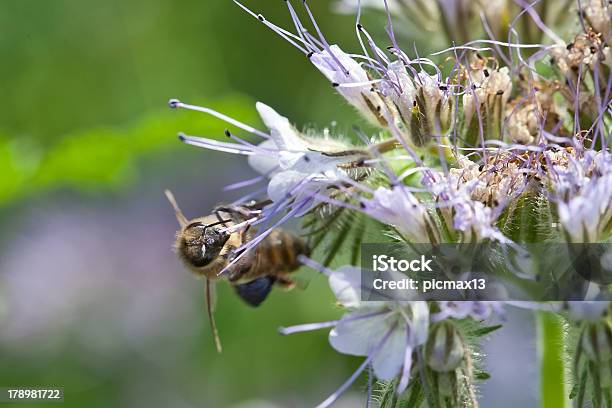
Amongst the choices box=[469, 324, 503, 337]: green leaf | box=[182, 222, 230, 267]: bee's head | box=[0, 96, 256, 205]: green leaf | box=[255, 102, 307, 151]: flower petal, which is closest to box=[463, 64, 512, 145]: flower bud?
box=[255, 102, 307, 151]: flower petal

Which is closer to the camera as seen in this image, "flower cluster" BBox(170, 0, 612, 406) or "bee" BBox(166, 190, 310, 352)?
"flower cluster" BBox(170, 0, 612, 406)

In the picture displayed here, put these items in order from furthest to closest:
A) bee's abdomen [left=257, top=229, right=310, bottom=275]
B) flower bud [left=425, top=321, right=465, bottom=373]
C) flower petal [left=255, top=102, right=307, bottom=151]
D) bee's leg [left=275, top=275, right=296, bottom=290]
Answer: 1. bee's leg [left=275, top=275, right=296, bottom=290]
2. bee's abdomen [left=257, top=229, right=310, bottom=275]
3. flower petal [left=255, top=102, right=307, bottom=151]
4. flower bud [left=425, top=321, right=465, bottom=373]

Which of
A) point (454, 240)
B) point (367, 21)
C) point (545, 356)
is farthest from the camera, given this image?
point (367, 21)

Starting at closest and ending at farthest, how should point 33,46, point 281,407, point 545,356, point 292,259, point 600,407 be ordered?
1. point 600,407
2. point 545,356
3. point 292,259
4. point 281,407
5. point 33,46

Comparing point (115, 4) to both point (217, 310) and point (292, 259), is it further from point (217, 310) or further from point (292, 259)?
point (292, 259)

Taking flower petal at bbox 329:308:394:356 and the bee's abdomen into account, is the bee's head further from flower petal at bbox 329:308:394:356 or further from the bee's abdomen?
flower petal at bbox 329:308:394:356

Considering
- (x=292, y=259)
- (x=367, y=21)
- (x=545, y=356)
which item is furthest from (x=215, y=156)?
(x=545, y=356)

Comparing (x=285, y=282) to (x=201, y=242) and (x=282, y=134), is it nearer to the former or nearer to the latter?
(x=201, y=242)
